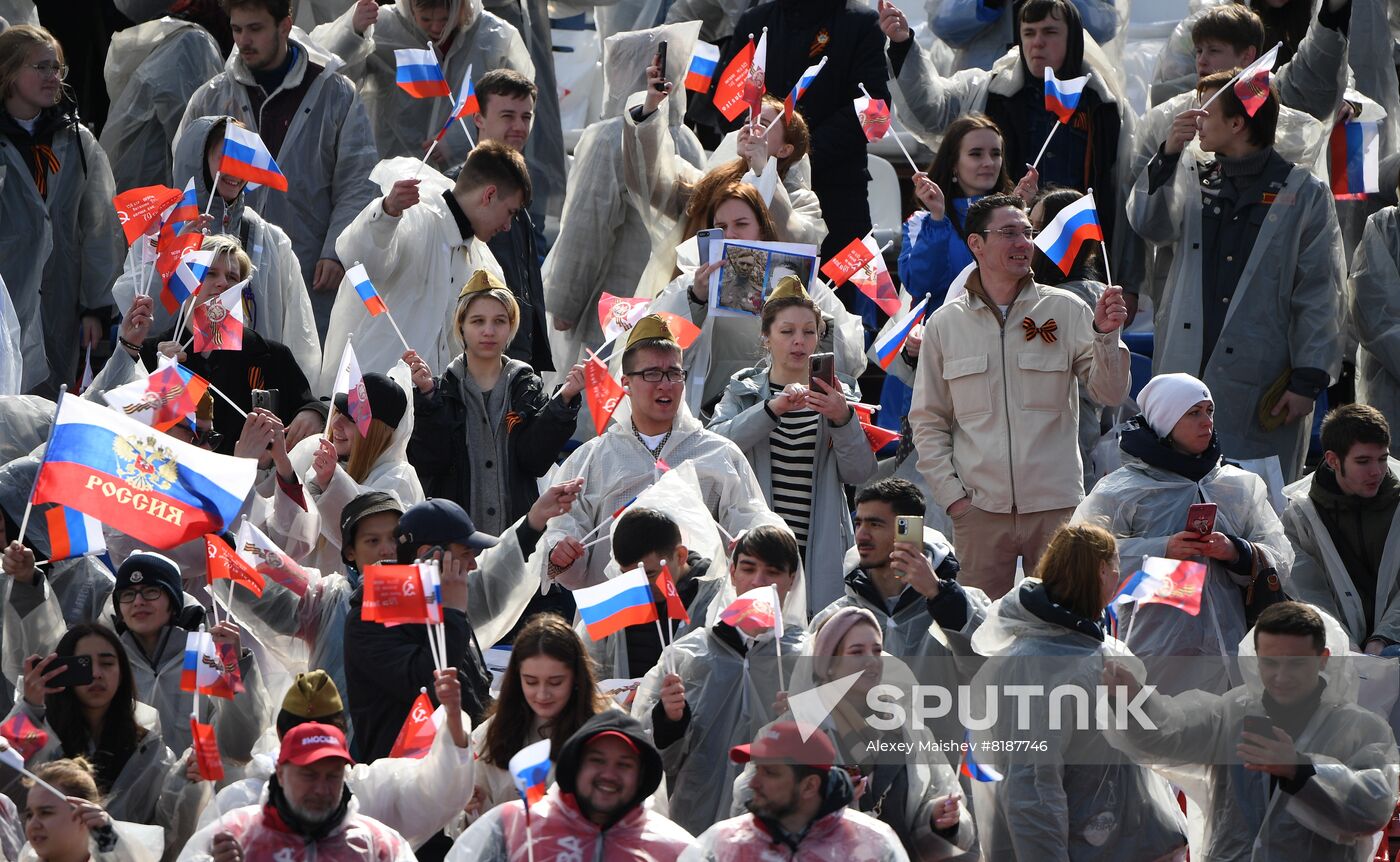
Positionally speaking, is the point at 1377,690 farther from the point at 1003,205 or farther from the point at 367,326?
the point at 367,326

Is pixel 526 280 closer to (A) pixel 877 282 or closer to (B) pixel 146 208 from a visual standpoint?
(A) pixel 877 282

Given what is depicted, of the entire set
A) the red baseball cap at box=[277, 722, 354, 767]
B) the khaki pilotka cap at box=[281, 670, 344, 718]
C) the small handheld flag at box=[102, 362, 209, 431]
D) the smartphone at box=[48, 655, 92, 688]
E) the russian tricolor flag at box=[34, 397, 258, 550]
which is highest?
the russian tricolor flag at box=[34, 397, 258, 550]

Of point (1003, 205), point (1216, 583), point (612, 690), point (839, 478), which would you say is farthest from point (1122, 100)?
point (612, 690)

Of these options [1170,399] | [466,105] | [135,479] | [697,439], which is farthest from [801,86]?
[135,479]

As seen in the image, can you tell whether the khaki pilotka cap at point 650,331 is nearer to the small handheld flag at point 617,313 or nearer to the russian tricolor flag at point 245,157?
the small handheld flag at point 617,313

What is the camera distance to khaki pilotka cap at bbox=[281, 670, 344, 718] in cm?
768

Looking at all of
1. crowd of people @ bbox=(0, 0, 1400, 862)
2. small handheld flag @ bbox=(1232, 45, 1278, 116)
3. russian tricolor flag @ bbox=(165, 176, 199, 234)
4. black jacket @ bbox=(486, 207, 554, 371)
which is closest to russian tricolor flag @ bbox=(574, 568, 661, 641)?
crowd of people @ bbox=(0, 0, 1400, 862)

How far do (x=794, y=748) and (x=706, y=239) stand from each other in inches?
161

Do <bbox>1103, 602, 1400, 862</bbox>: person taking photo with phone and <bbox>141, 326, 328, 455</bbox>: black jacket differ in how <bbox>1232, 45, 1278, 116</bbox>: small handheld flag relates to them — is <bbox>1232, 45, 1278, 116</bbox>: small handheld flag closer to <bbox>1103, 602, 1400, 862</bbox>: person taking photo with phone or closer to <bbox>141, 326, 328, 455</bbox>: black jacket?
<bbox>1103, 602, 1400, 862</bbox>: person taking photo with phone

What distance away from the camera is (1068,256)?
10867 millimetres

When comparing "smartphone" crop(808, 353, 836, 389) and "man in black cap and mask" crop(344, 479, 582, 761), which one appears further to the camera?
"smartphone" crop(808, 353, 836, 389)

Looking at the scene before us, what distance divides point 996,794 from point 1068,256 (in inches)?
135

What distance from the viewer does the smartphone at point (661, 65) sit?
12000mm

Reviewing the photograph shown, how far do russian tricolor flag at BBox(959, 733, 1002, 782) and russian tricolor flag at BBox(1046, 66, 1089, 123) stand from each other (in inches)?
175
